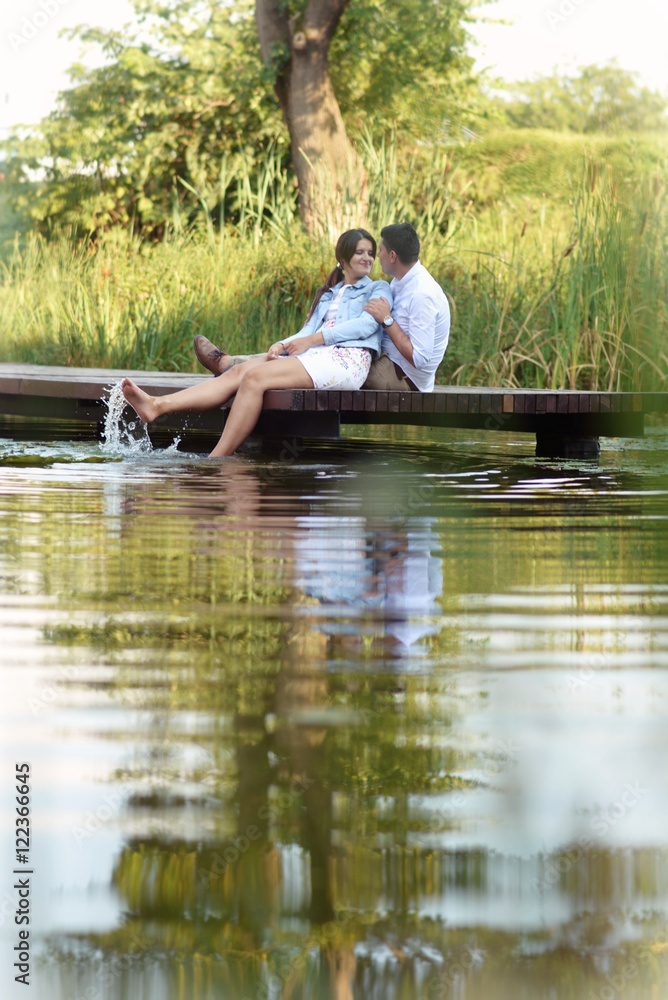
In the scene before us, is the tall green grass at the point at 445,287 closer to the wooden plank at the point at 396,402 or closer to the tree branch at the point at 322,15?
the wooden plank at the point at 396,402

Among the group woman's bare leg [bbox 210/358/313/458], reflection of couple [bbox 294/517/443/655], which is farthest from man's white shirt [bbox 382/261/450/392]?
reflection of couple [bbox 294/517/443/655]

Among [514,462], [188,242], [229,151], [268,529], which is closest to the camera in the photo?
[268,529]

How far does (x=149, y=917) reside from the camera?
1.66 metres

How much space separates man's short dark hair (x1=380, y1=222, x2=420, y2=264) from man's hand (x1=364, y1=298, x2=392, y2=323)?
0.20 meters

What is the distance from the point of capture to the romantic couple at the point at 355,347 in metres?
6.95

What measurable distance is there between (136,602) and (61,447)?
4583 mm

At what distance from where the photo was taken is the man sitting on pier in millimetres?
6910

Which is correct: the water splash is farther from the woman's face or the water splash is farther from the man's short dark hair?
the man's short dark hair

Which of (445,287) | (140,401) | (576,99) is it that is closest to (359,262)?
(140,401)

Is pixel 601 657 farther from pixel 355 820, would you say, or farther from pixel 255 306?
pixel 255 306

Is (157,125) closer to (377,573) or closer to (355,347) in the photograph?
(355,347)

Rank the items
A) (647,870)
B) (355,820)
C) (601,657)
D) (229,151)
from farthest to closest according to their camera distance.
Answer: (229,151) < (601,657) < (355,820) < (647,870)

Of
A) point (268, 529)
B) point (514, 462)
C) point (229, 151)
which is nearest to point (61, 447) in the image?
point (514, 462)

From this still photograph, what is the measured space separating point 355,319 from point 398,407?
451 millimetres
